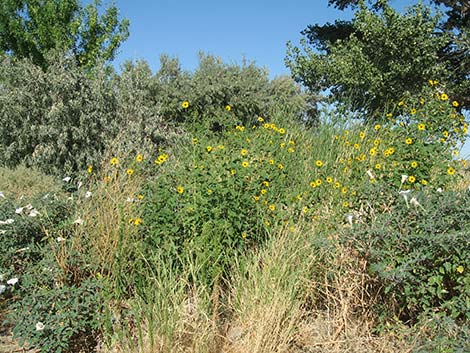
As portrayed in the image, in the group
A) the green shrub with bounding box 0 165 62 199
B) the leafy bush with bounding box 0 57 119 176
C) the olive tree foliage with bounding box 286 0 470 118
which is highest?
the olive tree foliage with bounding box 286 0 470 118

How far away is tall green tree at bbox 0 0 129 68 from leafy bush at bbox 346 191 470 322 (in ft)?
47.9

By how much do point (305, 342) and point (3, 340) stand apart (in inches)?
82.8

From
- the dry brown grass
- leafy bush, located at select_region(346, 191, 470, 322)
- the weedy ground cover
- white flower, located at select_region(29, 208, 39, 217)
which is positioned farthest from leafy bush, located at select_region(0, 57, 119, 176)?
leafy bush, located at select_region(346, 191, 470, 322)

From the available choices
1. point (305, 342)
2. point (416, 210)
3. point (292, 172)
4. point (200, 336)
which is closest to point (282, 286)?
point (305, 342)

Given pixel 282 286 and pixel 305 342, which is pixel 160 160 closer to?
pixel 282 286

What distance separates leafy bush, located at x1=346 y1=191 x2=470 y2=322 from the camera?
→ 2.96 meters

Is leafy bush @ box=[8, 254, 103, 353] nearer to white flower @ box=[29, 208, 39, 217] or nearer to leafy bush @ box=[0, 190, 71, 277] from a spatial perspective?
leafy bush @ box=[0, 190, 71, 277]

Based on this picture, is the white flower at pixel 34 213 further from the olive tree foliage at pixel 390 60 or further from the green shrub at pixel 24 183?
the olive tree foliage at pixel 390 60

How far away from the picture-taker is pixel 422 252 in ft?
9.95

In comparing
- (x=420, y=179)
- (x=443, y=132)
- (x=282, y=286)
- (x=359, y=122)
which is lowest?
(x=282, y=286)

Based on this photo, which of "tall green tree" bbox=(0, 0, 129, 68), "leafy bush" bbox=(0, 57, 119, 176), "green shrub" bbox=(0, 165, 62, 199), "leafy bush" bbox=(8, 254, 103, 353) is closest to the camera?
"leafy bush" bbox=(8, 254, 103, 353)

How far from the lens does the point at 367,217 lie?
3.68 meters

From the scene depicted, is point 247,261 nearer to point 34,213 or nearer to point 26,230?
point 34,213

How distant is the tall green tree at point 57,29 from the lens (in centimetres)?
1664
